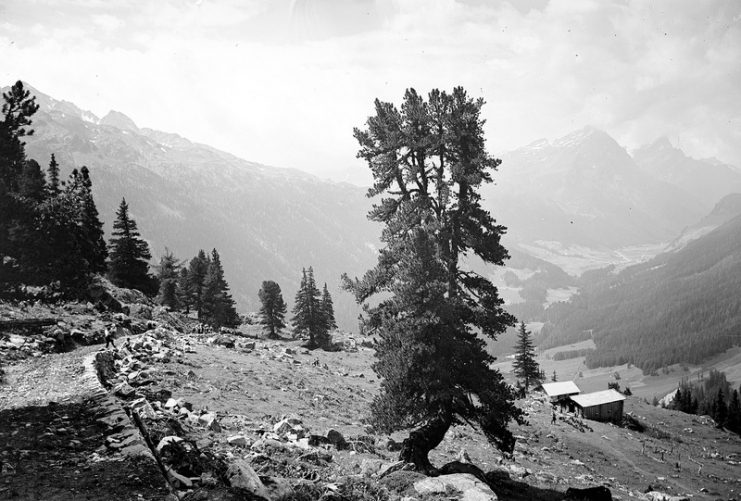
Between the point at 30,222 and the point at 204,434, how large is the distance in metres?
24.3

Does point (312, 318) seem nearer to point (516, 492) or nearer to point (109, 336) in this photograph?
point (109, 336)

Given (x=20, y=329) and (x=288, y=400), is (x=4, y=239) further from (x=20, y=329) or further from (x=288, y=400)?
(x=288, y=400)

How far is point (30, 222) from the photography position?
28.8 metres

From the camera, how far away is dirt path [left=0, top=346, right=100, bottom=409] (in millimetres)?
15258

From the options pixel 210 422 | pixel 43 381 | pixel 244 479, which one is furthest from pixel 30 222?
pixel 244 479

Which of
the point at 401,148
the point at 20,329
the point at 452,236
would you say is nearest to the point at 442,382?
the point at 452,236

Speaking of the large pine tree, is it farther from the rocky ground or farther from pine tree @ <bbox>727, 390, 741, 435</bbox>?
pine tree @ <bbox>727, 390, 741, 435</bbox>

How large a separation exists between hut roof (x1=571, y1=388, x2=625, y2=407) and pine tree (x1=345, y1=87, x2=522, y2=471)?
2904 inches

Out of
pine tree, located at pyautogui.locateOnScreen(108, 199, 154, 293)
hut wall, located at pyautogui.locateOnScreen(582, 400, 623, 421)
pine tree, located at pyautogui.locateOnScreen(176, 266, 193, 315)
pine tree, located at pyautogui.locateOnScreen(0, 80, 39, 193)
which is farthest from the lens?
hut wall, located at pyautogui.locateOnScreen(582, 400, 623, 421)

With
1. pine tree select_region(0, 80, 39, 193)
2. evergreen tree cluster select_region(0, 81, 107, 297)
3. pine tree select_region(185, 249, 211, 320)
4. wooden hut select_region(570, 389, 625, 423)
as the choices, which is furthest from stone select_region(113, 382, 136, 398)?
wooden hut select_region(570, 389, 625, 423)

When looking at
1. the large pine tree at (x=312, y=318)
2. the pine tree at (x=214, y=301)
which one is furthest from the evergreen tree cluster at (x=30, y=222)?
the large pine tree at (x=312, y=318)

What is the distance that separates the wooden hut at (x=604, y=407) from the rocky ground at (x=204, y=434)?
35.3 metres

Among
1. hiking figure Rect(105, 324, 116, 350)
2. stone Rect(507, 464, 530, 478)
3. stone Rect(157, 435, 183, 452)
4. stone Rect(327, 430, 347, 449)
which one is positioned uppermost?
hiking figure Rect(105, 324, 116, 350)

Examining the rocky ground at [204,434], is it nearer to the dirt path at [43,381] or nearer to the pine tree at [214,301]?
the dirt path at [43,381]
